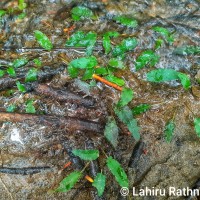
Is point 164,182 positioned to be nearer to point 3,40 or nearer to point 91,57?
point 91,57

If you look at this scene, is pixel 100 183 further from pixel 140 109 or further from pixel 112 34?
pixel 112 34

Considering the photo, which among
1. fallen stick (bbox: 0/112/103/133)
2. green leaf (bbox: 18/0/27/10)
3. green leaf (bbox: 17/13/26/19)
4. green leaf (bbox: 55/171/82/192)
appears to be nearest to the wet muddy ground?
fallen stick (bbox: 0/112/103/133)

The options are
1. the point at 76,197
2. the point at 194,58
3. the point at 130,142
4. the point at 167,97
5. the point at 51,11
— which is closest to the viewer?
the point at 76,197

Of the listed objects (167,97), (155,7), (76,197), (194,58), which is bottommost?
(76,197)

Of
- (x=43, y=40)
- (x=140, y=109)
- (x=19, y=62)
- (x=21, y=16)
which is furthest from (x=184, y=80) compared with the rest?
(x=21, y=16)

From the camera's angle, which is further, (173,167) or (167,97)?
(167,97)

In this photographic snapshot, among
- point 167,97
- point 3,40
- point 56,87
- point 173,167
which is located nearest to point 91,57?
point 56,87

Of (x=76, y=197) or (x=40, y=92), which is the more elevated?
(x=40, y=92)
